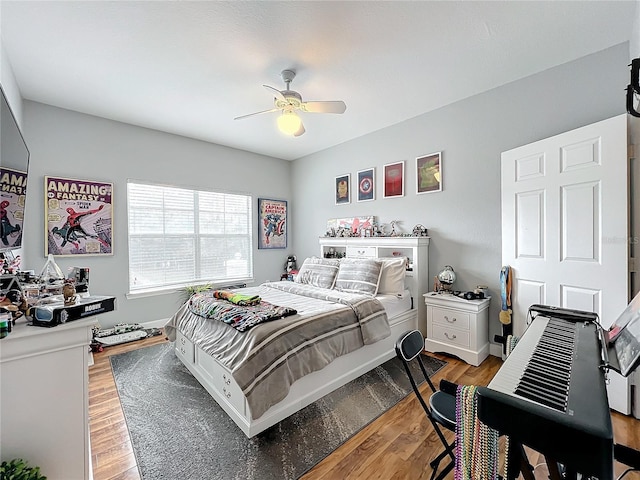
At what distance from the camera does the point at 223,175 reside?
14.8 feet

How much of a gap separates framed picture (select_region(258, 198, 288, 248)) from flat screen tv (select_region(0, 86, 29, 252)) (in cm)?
337

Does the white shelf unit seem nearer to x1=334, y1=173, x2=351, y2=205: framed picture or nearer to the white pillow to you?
the white pillow

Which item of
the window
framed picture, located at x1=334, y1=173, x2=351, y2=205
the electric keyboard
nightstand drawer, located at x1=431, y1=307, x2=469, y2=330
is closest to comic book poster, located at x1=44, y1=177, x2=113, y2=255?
the window

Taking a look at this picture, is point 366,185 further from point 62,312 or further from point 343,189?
point 62,312

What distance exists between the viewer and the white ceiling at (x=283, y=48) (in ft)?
6.06

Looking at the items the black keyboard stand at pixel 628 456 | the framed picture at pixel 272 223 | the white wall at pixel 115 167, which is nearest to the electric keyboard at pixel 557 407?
the black keyboard stand at pixel 628 456

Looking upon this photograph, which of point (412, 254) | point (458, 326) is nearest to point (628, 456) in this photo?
point (458, 326)

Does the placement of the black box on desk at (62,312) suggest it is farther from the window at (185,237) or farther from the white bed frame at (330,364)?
the window at (185,237)

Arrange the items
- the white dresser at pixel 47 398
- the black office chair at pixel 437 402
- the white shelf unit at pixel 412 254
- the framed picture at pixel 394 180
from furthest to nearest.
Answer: the framed picture at pixel 394 180 < the white shelf unit at pixel 412 254 < the black office chair at pixel 437 402 < the white dresser at pixel 47 398

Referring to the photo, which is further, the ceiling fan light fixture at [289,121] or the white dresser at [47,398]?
the ceiling fan light fixture at [289,121]

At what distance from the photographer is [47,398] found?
3.46 ft

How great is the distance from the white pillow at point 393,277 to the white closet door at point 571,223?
3.32 ft

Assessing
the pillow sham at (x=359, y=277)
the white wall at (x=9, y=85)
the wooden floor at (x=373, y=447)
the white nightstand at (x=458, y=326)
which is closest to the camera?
the wooden floor at (x=373, y=447)

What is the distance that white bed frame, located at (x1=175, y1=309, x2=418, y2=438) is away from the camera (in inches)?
72.6
